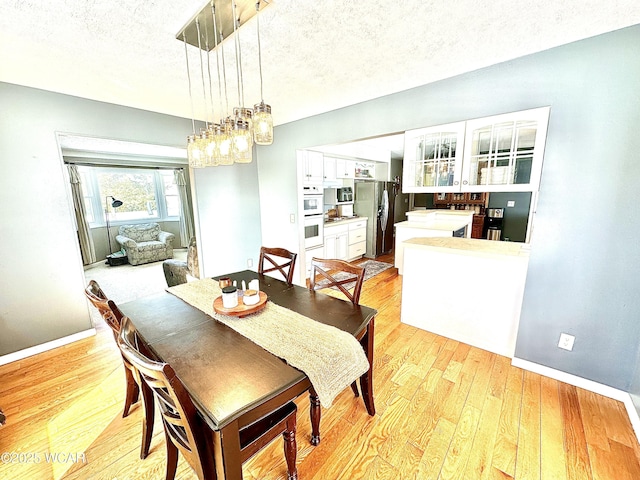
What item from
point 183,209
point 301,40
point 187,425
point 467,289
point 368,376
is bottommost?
point 368,376

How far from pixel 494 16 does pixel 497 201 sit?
19.4ft

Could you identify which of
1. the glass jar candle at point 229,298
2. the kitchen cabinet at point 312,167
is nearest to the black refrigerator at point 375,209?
the kitchen cabinet at point 312,167

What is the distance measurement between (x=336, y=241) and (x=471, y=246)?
2.42 meters

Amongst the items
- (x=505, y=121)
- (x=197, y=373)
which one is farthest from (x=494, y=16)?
(x=197, y=373)

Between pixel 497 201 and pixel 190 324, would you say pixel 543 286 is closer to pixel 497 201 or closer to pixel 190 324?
pixel 190 324

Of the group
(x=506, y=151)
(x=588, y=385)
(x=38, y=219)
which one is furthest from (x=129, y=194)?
(x=588, y=385)

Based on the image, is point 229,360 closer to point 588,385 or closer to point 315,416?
point 315,416

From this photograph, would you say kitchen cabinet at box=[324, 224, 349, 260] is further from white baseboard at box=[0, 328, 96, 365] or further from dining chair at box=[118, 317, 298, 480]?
dining chair at box=[118, 317, 298, 480]

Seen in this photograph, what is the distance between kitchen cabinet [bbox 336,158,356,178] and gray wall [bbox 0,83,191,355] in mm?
3069

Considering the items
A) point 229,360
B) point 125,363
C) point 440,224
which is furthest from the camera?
point 440,224

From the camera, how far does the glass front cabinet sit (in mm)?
1908

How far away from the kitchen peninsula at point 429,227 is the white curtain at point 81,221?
608 cm

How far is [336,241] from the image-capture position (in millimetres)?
4637

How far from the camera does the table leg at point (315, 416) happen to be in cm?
145
